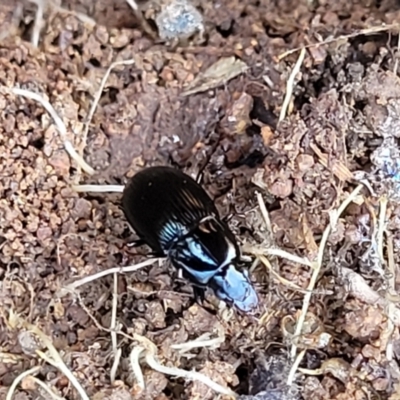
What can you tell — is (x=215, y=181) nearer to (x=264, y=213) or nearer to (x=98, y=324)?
(x=264, y=213)

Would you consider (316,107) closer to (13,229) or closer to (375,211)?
(375,211)

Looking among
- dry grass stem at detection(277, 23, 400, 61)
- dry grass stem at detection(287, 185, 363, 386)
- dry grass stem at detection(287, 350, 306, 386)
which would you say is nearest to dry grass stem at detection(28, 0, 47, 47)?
dry grass stem at detection(277, 23, 400, 61)

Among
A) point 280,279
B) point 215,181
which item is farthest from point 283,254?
point 215,181

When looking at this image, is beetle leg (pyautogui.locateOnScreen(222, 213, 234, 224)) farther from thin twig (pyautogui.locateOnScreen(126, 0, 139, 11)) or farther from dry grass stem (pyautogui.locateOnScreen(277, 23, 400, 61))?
thin twig (pyautogui.locateOnScreen(126, 0, 139, 11))

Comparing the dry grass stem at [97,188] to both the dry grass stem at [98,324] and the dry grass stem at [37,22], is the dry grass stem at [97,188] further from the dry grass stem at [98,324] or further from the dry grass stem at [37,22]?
the dry grass stem at [37,22]

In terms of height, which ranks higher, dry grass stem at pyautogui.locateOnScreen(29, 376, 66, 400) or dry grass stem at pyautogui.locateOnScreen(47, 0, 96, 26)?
Answer: dry grass stem at pyautogui.locateOnScreen(47, 0, 96, 26)

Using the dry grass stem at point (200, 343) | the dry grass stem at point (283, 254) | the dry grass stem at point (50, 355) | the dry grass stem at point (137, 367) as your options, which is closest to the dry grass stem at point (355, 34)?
the dry grass stem at point (283, 254)

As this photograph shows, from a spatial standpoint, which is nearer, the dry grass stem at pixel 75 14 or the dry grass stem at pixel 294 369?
the dry grass stem at pixel 294 369
